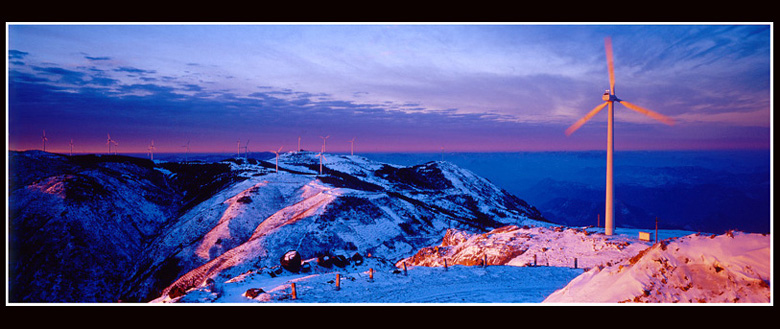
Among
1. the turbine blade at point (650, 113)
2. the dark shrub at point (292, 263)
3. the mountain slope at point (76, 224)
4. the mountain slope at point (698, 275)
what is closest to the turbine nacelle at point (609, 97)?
the turbine blade at point (650, 113)

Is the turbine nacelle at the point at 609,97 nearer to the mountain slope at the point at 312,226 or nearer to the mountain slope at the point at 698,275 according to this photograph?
the mountain slope at the point at 698,275

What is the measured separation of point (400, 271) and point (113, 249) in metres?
68.9

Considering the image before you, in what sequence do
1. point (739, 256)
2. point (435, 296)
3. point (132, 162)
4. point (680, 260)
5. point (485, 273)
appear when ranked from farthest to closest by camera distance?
point (132, 162)
point (485, 273)
point (435, 296)
point (680, 260)
point (739, 256)

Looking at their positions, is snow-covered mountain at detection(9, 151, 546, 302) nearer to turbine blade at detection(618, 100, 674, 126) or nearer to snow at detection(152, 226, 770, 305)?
snow at detection(152, 226, 770, 305)

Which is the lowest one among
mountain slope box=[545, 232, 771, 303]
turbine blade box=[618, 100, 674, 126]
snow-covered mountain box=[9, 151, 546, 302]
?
snow-covered mountain box=[9, 151, 546, 302]

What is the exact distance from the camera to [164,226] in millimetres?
88812

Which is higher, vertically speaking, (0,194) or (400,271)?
(0,194)

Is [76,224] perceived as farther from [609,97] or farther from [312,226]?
[609,97]

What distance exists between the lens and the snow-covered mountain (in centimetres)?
5991

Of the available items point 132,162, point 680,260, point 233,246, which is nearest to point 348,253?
point 233,246

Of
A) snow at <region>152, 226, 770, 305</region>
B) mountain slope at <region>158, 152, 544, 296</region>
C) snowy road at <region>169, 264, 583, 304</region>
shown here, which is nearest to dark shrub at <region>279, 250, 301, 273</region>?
snow at <region>152, 226, 770, 305</region>

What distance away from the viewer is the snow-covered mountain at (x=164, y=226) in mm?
59906

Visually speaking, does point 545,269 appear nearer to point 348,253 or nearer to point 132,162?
point 348,253

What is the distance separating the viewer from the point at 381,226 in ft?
250
